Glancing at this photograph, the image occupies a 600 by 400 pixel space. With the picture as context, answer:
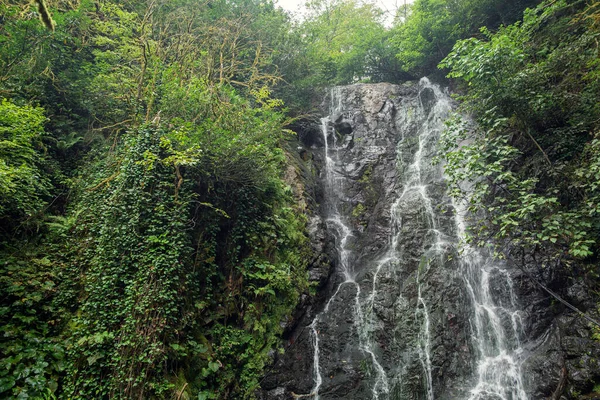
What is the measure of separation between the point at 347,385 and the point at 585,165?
7.12m

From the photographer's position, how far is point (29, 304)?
→ 541 cm

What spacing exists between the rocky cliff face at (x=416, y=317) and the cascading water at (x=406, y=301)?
26mm

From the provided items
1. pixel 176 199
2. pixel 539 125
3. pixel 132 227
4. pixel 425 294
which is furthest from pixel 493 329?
pixel 132 227

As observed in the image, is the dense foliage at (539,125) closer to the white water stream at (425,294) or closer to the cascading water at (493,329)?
the cascading water at (493,329)

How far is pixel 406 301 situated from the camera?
28.5 feet

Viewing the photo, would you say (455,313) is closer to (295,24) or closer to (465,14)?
(465,14)

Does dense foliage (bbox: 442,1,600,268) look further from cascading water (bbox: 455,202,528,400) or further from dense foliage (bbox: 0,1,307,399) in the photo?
dense foliage (bbox: 0,1,307,399)

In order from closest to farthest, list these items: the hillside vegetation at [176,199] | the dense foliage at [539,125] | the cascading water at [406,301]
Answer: the hillside vegetation at [176,199], the dense foliage at [539,125], the cascading water at [406,301]

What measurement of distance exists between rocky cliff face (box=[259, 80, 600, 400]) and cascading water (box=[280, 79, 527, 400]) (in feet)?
0.09

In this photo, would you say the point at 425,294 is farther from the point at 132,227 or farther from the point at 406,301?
the point at 132,227

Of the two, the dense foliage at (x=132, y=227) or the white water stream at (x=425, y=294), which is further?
the white water stream at (x=425, y=294)

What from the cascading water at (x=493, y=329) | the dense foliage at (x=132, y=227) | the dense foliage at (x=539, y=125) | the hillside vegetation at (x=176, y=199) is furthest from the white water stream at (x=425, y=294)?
the dense foliage at (x=132, y=227)

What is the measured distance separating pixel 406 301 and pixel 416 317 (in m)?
0.51

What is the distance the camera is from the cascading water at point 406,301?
23.9 ft
